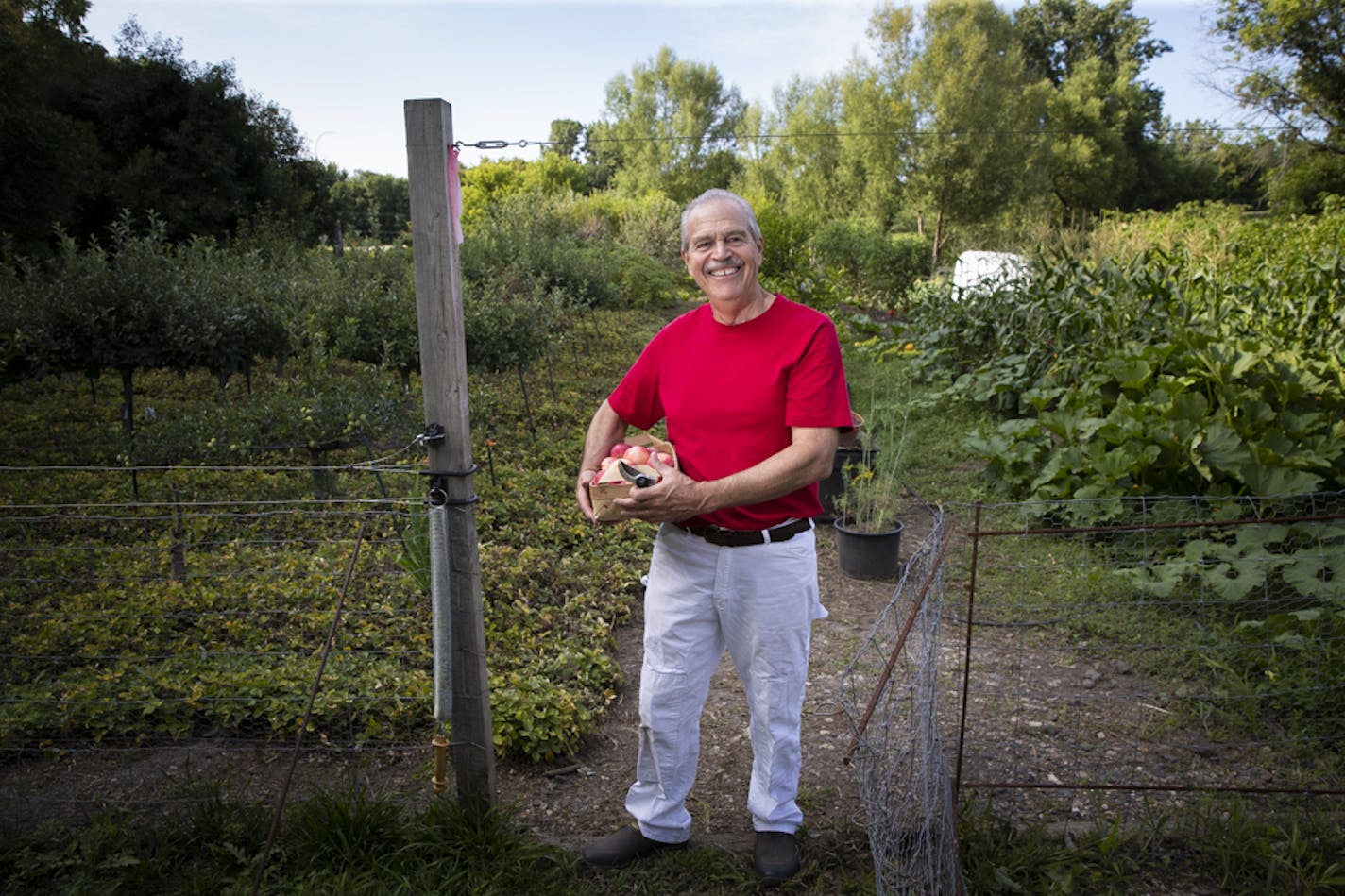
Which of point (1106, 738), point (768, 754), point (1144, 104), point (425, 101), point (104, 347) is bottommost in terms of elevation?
point (1106, 738)

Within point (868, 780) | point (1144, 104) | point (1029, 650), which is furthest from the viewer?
point (1144, 104)

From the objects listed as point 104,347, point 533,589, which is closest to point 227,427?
point 104,347

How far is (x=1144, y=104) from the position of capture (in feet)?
132

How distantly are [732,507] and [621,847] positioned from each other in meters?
1.04

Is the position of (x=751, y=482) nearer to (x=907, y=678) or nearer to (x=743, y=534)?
(x=743, y=534)

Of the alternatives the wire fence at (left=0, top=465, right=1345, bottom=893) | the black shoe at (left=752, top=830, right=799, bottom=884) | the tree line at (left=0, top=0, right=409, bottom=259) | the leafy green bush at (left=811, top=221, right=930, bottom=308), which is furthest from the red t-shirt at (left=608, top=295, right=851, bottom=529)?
the leafy green bush at (left=811, top=221, right=930, bottom=308)

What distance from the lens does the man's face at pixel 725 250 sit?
2.25 m

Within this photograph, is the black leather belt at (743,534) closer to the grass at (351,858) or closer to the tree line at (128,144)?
the grass at (351,858)

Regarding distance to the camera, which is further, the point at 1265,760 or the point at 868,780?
the point at 1265,760

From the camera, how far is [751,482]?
2207 millimetres

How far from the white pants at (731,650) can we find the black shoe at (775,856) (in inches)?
1.0

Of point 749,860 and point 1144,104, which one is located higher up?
point 1144,104

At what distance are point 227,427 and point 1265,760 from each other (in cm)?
570

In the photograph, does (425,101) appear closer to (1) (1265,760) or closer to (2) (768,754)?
(2) (768,754)
